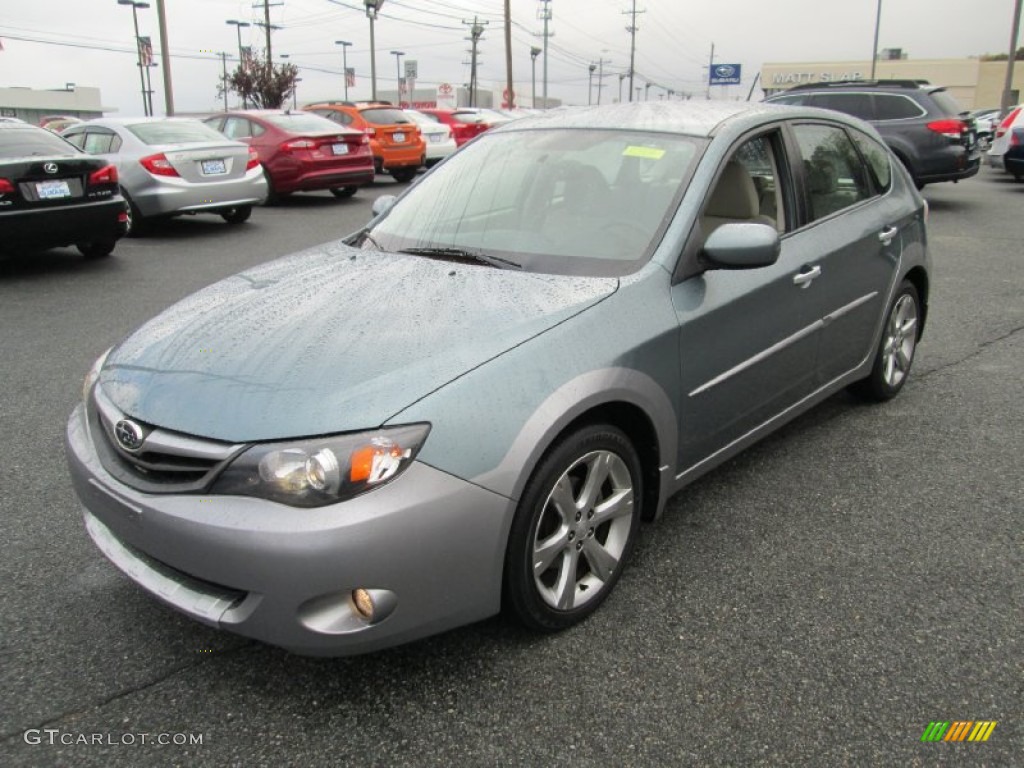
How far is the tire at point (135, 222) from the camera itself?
34.3ft

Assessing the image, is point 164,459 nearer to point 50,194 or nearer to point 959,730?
point 959,730

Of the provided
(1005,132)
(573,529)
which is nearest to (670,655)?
(573,529)

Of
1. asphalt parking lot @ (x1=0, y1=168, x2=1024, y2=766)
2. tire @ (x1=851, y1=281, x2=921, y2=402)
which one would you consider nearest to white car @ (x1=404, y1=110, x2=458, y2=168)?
tire @ (x1=851, y1=281, x2=921, y2=402)

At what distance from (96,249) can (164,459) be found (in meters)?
7.86

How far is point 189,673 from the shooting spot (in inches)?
96.3

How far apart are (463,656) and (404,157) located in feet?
52.9

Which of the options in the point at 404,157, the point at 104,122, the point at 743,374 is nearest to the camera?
the point at 743,374

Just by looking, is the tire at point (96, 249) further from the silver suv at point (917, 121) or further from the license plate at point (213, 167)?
the silver suv at point (917, 121)

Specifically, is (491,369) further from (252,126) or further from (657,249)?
(252,126)

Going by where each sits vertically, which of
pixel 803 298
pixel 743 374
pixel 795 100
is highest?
pixel 795 100

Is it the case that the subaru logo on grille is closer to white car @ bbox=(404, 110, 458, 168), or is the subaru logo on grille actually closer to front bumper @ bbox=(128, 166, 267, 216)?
front bumper @ bbox=(128, 166, 267, 216)

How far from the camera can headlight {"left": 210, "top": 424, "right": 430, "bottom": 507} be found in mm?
2086

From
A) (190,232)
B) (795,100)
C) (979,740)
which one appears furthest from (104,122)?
(979,740)

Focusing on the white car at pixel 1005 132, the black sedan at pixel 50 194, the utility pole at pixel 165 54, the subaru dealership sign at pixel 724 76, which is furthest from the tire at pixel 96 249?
the subaru dealership sign at pixel 724 76
